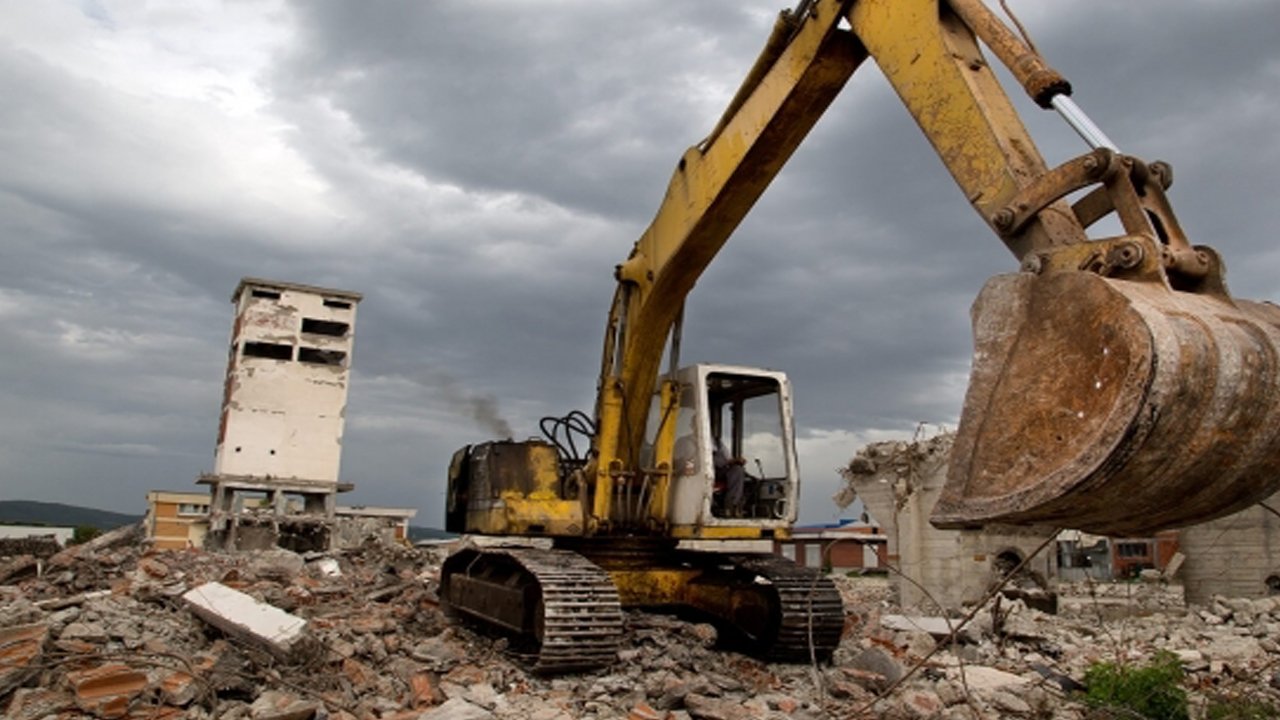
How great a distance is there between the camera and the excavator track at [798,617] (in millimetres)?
7469

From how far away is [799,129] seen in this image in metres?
5.93

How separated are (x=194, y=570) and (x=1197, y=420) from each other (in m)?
12.2

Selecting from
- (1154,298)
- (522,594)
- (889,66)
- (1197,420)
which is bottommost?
(522,594)

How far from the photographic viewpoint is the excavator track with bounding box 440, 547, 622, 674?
6.38 m

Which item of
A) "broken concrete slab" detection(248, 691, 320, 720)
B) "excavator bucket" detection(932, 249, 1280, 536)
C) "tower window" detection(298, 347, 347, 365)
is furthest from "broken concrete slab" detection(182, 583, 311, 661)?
"tower window" detection(298, 347, 347, 365)

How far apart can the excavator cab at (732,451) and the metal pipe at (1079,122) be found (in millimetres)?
4278

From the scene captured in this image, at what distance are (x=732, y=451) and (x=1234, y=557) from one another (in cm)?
1090

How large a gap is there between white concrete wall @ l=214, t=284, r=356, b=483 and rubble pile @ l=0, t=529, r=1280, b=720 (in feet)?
50.4

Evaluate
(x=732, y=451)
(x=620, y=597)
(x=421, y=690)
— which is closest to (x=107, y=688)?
(x=421, y=690)

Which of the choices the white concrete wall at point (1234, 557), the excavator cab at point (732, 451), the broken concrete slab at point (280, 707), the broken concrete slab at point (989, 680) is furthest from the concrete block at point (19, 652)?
the white concrete wall at point (1234, 557)

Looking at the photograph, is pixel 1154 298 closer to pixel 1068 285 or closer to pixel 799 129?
pixel 1068 285

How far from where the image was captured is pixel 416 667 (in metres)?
6.71

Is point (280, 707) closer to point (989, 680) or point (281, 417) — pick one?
point (989, 680)

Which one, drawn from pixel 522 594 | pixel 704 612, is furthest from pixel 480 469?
pixel 704 612
